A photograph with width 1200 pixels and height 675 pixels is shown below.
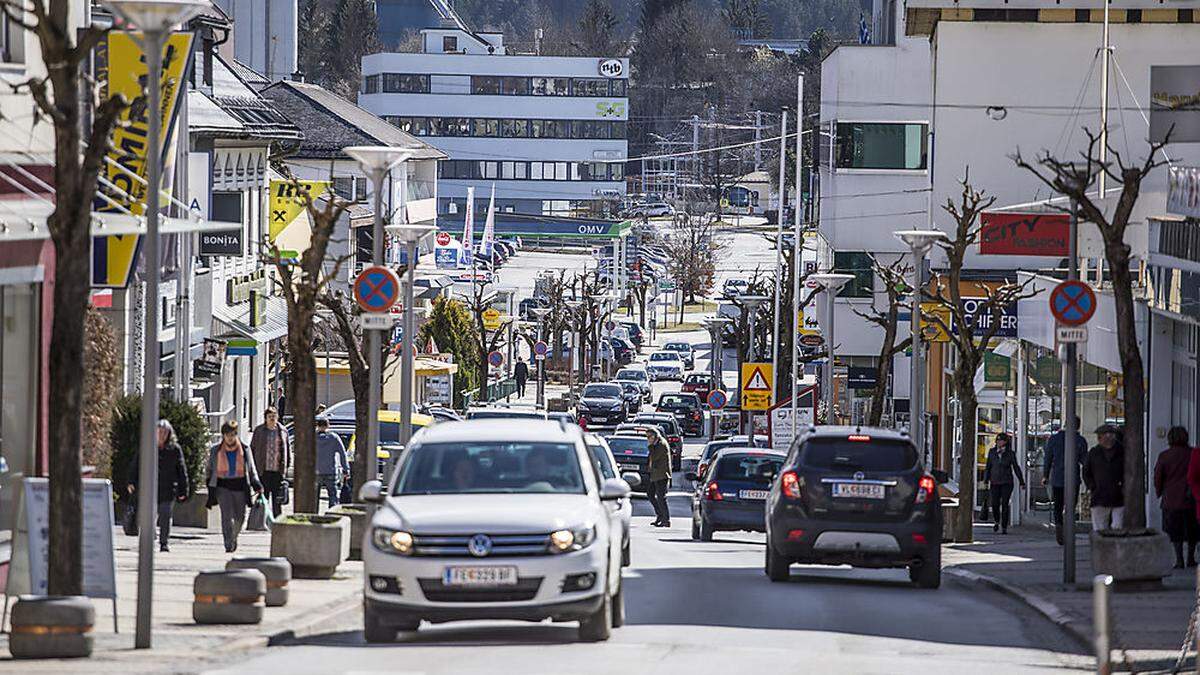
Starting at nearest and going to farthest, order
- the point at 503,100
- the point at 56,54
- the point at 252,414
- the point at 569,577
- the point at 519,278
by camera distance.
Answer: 1. the point at 56,54
2. the point at 569,577
3. the point at 252,414
4. the point at 519,278
5. the point at 503,100

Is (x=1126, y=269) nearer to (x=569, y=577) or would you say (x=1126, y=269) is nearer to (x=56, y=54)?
(x=569, y=577)

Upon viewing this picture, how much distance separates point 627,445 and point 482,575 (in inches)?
1607

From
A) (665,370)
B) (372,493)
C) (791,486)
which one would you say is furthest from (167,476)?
(665,370)

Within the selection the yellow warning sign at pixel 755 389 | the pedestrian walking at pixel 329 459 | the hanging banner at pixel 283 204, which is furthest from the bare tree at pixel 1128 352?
the yellow warning sign at pixel 755 389

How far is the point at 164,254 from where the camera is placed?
1170 inches

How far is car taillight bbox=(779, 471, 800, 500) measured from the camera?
68.8 ft

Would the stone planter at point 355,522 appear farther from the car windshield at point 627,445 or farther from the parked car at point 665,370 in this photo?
the parked car at point 665,370

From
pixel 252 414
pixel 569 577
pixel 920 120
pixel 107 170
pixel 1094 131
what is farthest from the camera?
pixel 920 120

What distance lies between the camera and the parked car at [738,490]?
32438 mm

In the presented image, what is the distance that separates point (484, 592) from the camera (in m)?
14.1

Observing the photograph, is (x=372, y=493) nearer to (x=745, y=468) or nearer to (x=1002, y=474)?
(x=745, y=468)

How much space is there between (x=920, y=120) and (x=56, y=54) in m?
62.6

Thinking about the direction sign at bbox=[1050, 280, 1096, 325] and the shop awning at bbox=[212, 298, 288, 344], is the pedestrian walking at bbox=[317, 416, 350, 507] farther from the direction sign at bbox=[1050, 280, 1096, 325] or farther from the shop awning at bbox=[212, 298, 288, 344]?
the direction sign at bbox=[1050, 280, 1096, 325]

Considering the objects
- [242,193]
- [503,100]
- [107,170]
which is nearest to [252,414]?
[242,193]
